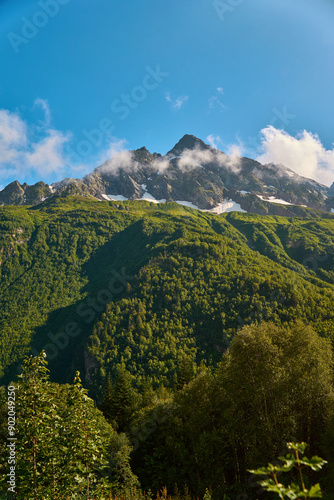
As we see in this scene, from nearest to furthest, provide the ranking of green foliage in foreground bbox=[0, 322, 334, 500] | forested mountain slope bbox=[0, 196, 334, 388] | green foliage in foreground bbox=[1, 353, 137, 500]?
green foliage in foreground bbox=[1, 353, 137, 500] < green foliage in foreground bbox=[0, 322, 334, 500] < forested mountain slope bbox=[0, 196, 334, 388]

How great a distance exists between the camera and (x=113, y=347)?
445 feet

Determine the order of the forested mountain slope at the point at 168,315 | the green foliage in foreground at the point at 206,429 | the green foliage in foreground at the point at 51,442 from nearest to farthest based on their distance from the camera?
the green foliage in foreground at the point at 51,442
the green foliage in foreground at the point at 206,429
the forested mountain slope at the point at 168,315

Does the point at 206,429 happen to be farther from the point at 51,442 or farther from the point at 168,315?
the point at 168,315

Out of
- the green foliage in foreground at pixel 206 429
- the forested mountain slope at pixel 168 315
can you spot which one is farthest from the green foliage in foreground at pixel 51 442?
the forested mountain slope at pixel 168 315

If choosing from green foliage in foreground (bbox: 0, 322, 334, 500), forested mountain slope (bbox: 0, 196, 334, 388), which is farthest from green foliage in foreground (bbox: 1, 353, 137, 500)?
forested mountain slope (bbox: 0, 196, 334, 388)

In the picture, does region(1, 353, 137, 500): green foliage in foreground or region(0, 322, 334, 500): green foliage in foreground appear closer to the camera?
region(1, 353, 137, 500): green foliage in foreground

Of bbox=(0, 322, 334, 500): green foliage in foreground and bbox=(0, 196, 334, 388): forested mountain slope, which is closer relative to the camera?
bbox=(0, 322, 334, 500): green foliage in foreground

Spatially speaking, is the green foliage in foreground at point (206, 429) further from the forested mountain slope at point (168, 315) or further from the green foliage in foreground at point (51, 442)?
the forested mountain slope at point (168, 315)

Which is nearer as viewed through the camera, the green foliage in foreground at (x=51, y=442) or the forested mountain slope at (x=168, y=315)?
the green foliage in foreground at (x=51, y=442)

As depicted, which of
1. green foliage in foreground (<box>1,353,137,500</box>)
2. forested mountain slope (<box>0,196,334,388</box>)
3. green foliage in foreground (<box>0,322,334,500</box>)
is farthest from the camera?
forested mountain slope (<box>0,196,334,388</box>)

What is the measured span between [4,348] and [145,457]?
162 meters

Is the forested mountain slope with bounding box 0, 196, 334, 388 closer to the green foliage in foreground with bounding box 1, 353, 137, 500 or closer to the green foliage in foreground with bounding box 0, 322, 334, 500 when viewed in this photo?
the green foliage in foreground with bounding box 0, 322, 334, 500

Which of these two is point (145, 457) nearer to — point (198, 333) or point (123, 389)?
point (123, 389)

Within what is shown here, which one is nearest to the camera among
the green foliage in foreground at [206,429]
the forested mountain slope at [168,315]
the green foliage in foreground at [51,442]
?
the green foliage in foreground at [51,442]
